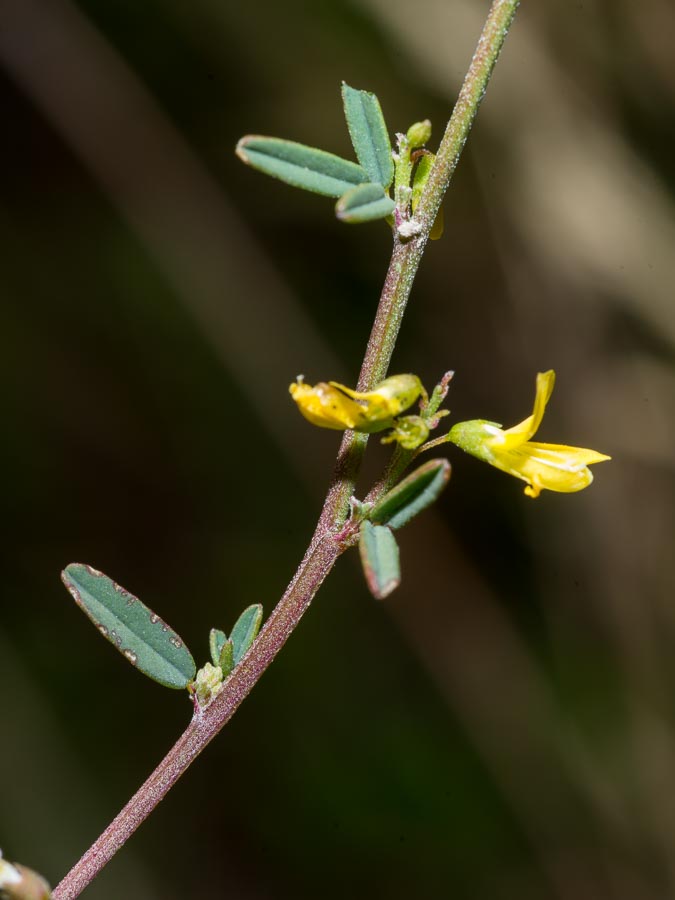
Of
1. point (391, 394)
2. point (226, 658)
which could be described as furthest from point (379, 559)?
point (226, 658)

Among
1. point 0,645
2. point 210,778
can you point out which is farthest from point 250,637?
point 210,778

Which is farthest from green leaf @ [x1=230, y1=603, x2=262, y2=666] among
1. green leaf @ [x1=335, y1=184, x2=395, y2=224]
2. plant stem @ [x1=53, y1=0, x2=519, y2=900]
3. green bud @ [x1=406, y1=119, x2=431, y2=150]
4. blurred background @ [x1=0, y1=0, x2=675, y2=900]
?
blurred background @ [x1=0, y1=0, x2=675, y2=900]

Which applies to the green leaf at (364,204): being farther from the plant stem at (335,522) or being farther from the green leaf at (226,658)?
the green leaf at (226,658)

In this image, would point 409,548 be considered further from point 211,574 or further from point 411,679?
point 211,574

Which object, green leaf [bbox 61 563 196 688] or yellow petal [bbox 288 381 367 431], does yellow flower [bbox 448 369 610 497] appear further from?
green leaf [bbox 61 563 196 688]

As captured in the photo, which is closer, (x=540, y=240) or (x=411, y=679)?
(x=540, y=240)

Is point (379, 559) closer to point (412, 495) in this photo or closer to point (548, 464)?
point (412, 495)

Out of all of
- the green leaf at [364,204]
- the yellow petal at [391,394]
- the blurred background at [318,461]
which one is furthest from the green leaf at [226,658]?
the blurred background at [318,461]

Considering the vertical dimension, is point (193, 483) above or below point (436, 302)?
below

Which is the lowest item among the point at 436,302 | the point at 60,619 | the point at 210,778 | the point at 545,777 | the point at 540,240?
the point at 210,778
